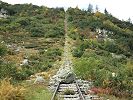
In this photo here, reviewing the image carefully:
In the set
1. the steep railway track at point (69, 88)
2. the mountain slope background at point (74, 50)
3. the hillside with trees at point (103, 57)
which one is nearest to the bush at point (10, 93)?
the mountain slope background at point (74, 50)

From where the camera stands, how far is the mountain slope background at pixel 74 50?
2475cm

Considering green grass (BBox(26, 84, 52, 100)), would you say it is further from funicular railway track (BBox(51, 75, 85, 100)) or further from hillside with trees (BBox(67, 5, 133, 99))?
hillside with trees (BBox(67, 5, 133, 99))

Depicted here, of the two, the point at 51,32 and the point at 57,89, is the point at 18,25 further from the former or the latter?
the point at 57,89

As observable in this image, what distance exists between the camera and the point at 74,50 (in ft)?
159

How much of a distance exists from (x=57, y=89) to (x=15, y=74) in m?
4.52

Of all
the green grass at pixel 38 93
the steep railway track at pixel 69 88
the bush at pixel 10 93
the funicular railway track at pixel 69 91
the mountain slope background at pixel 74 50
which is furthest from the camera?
the mountain slope background at pixel 74 50

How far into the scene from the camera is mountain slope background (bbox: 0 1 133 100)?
81.2 ft

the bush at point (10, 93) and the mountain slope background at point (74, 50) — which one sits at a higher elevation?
the bush at point (10, 93)

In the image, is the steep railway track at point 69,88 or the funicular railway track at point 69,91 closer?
the funicular railway track at point 69,91

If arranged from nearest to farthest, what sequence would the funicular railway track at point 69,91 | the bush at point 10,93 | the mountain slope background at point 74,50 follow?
the bush at point 10,93 → the funicular railway track at point 69,91 → the mountain slope background at point 74,50

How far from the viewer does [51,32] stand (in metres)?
70.9

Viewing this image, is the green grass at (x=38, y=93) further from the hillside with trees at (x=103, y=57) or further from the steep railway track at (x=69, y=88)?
the hillside with trees at (x=103, y=57)

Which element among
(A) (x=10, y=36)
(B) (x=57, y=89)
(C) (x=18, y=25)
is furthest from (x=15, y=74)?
(C) (x=18, y=25)

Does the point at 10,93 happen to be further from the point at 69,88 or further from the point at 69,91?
the point at 69,88
